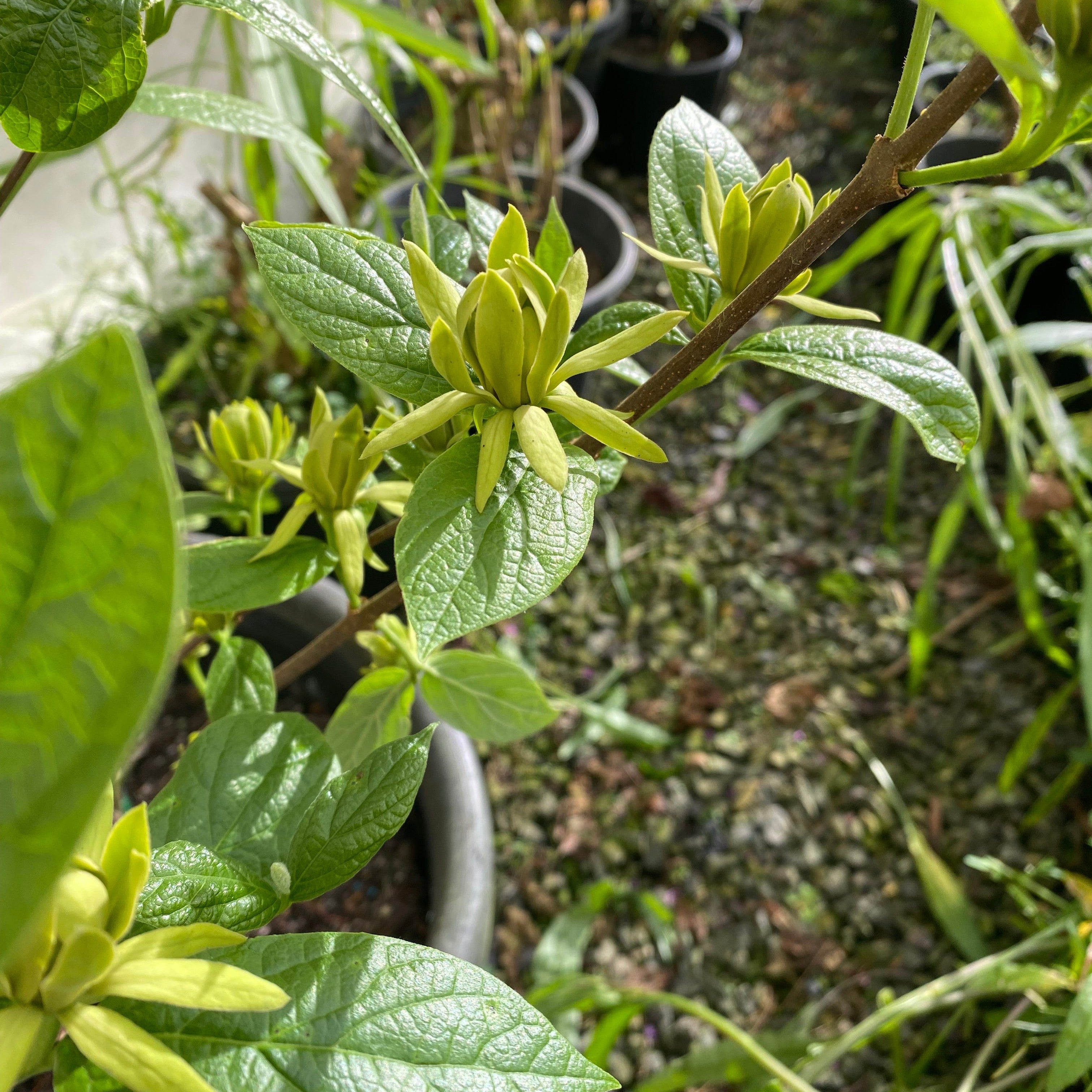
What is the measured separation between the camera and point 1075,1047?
1.75 ft

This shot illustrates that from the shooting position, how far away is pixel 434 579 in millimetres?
252

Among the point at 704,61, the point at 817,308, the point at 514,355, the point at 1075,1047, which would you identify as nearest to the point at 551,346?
the point at 514,355

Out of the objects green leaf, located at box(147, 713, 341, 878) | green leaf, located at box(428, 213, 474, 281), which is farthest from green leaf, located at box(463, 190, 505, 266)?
green leaf, located at box(147, 713, 341, 878)

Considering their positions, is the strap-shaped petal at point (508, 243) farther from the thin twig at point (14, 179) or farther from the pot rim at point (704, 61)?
the pot rim at point (704, 61)

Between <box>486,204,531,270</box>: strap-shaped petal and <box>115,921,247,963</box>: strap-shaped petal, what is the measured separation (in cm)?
21

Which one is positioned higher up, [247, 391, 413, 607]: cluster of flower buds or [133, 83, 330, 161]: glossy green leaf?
[133, 83, 330, 161]: glossy green leaf

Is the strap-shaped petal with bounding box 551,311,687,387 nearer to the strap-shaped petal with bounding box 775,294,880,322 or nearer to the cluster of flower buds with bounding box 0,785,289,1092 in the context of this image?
the strap-shaped petal with bounding box 775,294,880,322

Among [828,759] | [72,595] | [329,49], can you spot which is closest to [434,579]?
[72,595]

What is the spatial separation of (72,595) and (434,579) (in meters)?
0.12

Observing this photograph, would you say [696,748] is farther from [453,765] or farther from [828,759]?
[453,765]

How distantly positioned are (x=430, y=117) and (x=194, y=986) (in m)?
1.91

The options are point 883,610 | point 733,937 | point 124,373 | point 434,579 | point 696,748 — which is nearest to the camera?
point 124,373

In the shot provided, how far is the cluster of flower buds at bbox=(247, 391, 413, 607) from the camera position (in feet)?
1.21

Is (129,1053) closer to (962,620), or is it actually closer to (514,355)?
(514,355)
